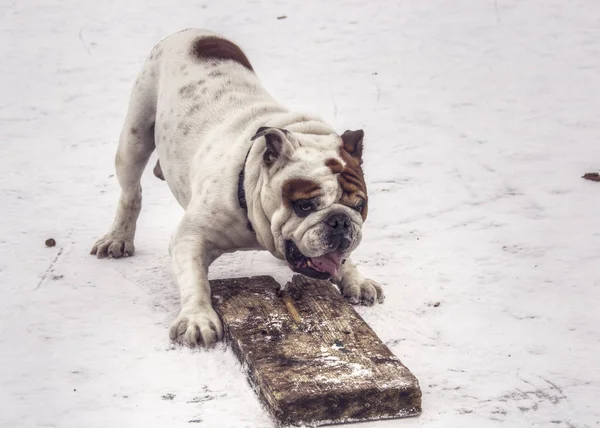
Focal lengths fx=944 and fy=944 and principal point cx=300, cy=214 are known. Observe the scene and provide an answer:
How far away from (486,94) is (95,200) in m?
3.87

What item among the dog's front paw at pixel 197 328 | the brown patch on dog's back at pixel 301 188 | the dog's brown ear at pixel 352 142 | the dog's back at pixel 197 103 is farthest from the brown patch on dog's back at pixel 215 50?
the dog's front paw at pixel 197 328

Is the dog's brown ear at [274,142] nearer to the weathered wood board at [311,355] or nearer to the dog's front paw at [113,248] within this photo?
the weathered wood board at [311,355]

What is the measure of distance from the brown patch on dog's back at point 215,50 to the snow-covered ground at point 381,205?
47.8 inches

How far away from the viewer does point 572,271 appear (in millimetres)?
5348

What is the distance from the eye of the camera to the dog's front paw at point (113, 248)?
18.6 ft

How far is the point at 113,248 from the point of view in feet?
18.6

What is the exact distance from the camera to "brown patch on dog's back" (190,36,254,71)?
5590 mm

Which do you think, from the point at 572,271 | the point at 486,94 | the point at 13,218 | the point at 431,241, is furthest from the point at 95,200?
the point at 486,94

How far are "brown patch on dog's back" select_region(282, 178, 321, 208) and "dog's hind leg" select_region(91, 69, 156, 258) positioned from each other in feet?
5.70

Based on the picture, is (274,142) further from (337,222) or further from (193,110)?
(193,110)

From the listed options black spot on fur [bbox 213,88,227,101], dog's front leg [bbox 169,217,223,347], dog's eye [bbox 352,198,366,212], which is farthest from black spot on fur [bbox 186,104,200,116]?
dog's eye [bbox 352,198,366,212]

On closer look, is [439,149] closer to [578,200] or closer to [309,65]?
[578,200]

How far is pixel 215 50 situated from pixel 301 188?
1.67 metres

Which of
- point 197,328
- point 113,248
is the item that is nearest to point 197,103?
point 113,248
